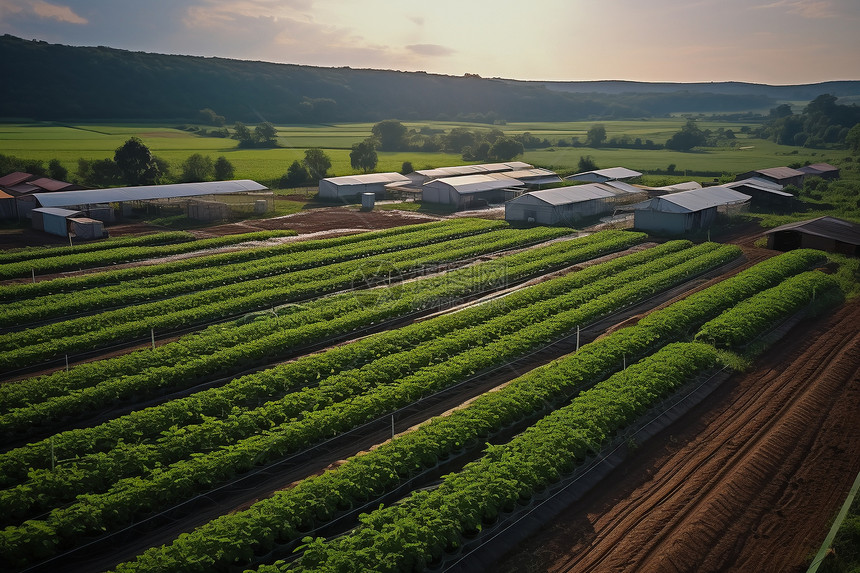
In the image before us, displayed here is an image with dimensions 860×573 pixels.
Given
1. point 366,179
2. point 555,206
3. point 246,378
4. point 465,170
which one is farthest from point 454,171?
point 246,378

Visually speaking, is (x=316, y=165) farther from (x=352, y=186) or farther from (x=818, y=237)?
(x=818, y=237)

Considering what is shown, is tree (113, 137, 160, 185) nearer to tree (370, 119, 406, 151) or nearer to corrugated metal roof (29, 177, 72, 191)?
corrugated metal roof (29, 177, 72, 191)

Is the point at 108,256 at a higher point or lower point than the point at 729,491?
higher

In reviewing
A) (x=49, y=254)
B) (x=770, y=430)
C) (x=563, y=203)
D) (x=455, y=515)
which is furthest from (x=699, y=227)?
(x=49, y=254)

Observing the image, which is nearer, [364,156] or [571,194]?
[571,194]

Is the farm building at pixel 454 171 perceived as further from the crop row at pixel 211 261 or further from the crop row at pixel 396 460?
the crop row at pixel 396 460

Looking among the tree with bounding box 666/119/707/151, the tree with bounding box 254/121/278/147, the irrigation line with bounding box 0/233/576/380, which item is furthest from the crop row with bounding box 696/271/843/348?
the tree with bounding box 254/121/278/147
